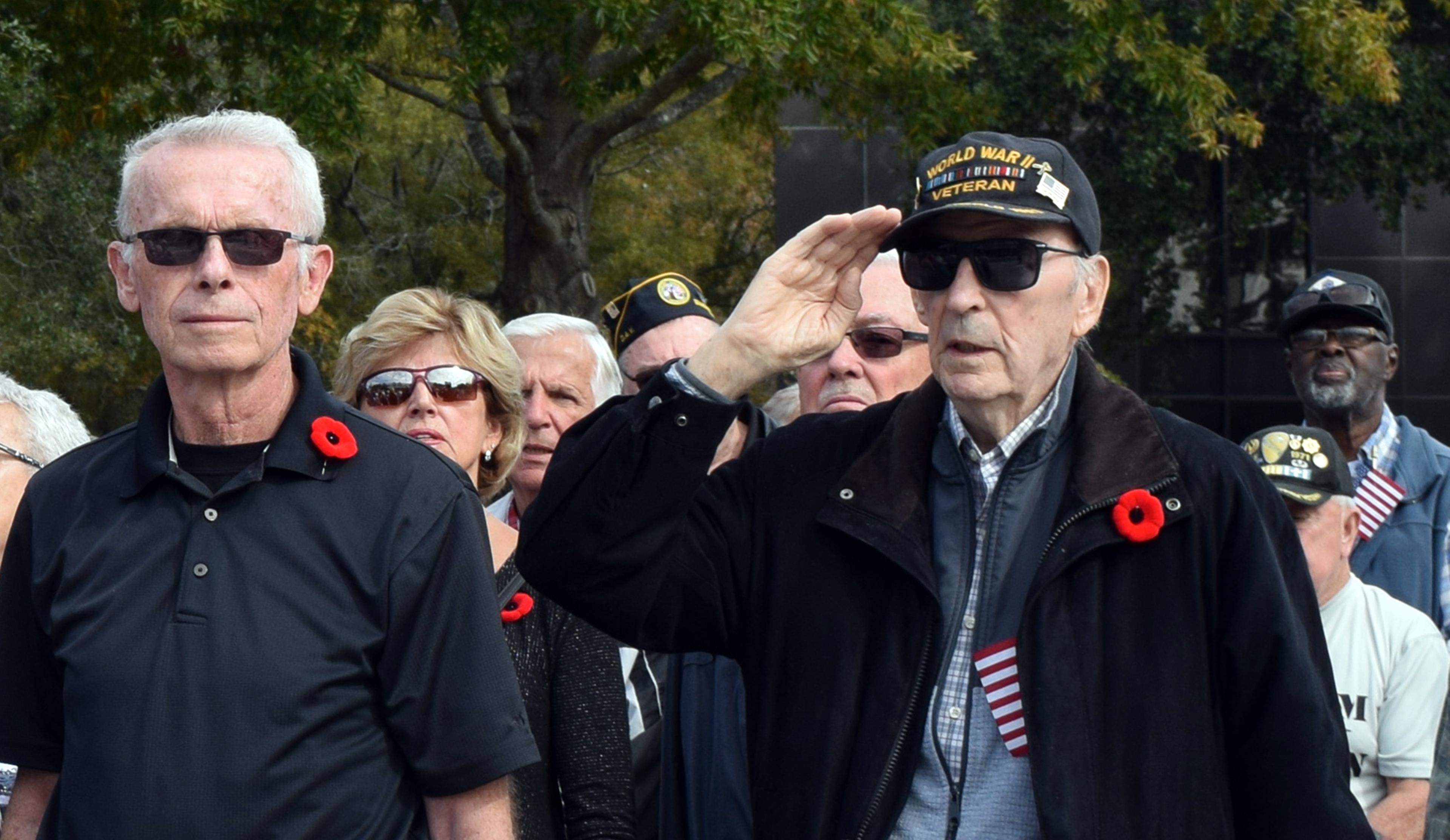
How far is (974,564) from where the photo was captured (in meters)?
2.74

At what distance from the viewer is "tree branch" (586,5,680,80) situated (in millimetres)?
11992

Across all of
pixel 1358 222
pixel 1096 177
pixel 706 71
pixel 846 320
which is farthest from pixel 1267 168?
pixel 846 320

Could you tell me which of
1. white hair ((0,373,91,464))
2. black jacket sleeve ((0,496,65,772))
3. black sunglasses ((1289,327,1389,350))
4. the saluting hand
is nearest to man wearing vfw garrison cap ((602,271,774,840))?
the saluting hand

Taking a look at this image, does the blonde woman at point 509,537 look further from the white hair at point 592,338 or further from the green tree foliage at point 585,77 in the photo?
the green tree foliage at point 585,77

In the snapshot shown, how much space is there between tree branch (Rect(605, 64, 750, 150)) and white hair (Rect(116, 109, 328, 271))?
34.6ft

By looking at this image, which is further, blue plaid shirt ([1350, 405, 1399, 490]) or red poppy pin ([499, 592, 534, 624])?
blue plaid shirt ([1350, 405, 1399, 490])

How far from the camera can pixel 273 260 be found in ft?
9.43

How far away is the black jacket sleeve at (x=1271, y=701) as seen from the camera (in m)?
2.55

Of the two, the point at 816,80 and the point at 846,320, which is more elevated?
the point at 816,80

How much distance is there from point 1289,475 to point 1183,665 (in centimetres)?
238

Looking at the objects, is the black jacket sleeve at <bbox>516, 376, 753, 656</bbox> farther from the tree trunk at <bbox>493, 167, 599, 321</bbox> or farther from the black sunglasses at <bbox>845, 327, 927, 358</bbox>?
the tree trunk at <bbox>493, 167, 599, 321</bbox>

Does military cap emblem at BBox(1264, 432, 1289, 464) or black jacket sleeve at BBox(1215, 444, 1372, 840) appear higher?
military cap emblem at BBox(1264, 432, 1289, 464)

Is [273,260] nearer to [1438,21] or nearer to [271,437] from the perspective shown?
[271,437]

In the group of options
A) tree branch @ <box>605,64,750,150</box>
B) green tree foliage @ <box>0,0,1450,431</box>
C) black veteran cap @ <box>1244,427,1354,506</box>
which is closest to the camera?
black veteran cap @ <box>1244,427,1354,506</box>
